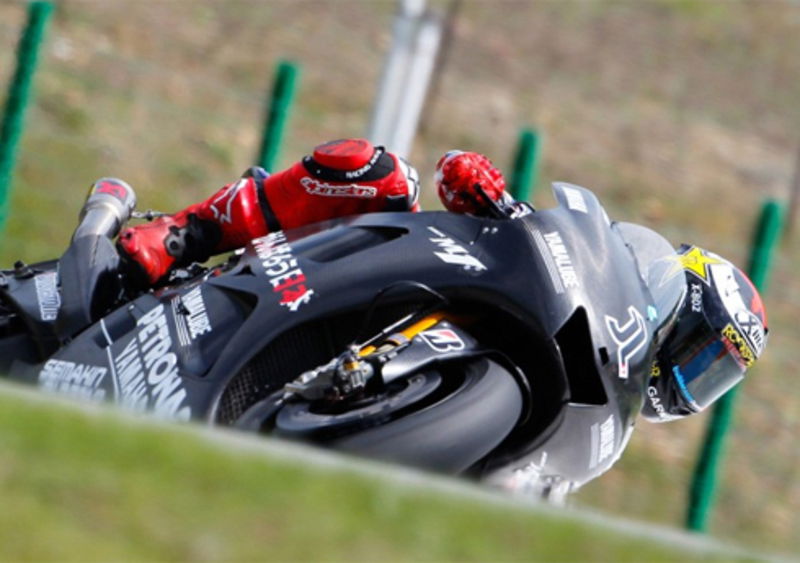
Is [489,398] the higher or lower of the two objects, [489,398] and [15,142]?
the higher

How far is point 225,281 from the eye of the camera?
4.76m

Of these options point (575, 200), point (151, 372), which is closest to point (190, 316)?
point (151, 372)

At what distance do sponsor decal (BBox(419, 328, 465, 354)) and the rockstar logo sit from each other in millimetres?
871

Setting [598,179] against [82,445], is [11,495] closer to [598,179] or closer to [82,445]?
[82,445]

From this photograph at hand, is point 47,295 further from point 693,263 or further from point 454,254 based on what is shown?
point 693,263

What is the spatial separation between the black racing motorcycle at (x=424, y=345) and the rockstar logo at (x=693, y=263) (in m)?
0.09

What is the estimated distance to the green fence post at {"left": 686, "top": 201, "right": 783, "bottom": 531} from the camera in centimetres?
800

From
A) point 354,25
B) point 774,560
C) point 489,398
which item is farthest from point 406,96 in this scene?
point 354,25

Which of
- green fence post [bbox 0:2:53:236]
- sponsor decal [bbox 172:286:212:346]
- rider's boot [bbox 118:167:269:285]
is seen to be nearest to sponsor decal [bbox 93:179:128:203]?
rider's boot [bbox 118:167:269:285]

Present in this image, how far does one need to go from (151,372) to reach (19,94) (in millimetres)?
Result: 3534

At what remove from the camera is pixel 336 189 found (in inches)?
203

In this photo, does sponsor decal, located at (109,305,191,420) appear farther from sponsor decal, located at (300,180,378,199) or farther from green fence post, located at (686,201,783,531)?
green fence post, located at (686,201,783,531)

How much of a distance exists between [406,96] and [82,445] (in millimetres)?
5877

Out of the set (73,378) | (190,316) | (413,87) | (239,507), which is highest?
(239,507)
